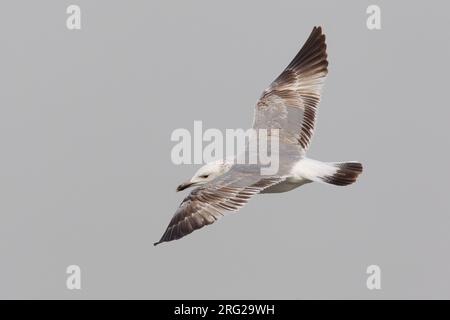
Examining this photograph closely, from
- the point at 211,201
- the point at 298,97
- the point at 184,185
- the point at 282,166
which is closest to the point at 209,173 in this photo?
the point at 184,185

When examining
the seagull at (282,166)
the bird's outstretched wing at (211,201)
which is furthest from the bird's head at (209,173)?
the bird's outstretched wing at (211,201)

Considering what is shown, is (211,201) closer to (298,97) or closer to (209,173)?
(209,173)

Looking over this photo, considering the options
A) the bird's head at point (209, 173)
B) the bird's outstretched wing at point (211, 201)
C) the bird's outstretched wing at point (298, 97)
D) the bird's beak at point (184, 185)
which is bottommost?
the bird's outstretched wing at point (211, 201)

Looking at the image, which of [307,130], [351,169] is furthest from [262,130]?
[351,169]

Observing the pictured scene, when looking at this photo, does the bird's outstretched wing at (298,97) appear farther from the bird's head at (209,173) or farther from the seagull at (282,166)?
the bird's head at (209,173)

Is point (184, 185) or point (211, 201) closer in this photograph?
point (211, 201)

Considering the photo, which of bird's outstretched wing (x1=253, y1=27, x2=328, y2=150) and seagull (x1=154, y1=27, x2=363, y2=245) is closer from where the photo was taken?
seagull (x1=154, y1=27, x2=363, y2=245)

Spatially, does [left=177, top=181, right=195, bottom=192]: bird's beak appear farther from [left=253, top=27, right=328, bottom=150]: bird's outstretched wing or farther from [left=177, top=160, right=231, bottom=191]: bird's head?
[left=253, top=27, right=328, bottom=150]: bird's outstretched wing

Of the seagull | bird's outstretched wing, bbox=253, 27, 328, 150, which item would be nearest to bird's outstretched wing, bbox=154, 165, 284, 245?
the seagull
